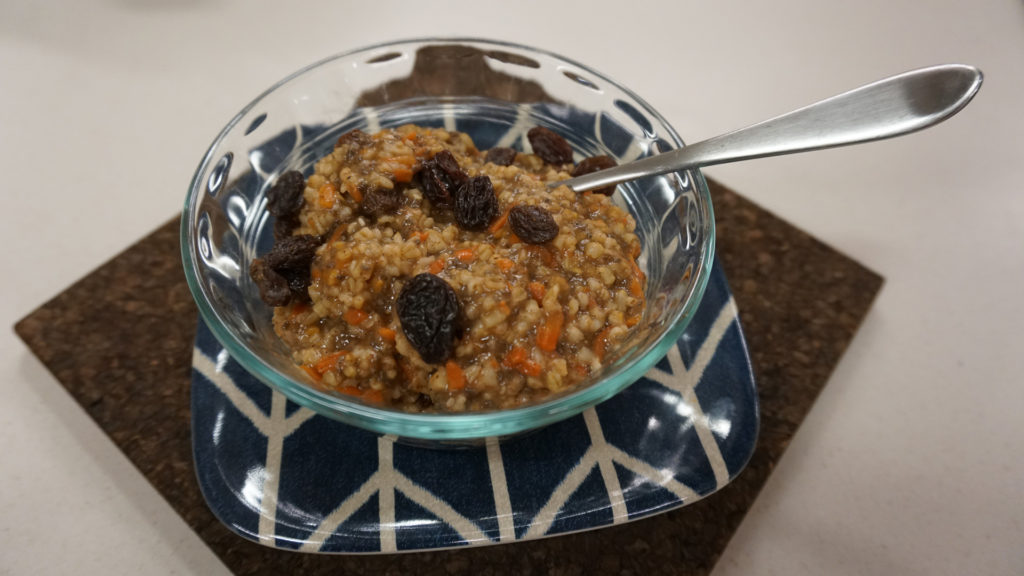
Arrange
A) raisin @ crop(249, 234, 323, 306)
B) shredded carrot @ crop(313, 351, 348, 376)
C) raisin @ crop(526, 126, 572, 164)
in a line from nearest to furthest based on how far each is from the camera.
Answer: shredded carrot @ crop(313, 351, 348, 376), raisin @ crop(249, 234, 323, 306), raisin @ crop(526, 126, 572, 164)

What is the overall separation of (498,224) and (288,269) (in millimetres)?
585

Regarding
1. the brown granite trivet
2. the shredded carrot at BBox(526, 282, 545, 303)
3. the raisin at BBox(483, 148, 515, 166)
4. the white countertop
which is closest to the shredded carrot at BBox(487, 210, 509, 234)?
the shredded carrot at BBox(526, 282, 545, 303)

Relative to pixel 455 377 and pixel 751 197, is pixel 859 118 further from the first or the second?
pixel 751 197

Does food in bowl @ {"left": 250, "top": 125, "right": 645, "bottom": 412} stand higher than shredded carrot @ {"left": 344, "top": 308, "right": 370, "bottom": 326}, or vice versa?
food in bowl @ {"left": 250, "top": 125, "right": 645, "bottom": 412}

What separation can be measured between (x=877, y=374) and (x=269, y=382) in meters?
2.21

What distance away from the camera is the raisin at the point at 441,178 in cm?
183

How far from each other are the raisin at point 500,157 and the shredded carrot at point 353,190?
51 centimetres

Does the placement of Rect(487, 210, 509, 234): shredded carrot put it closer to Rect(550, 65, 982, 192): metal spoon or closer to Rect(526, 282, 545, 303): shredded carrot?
Rect(526, 282, 545, 303): shredded carrot

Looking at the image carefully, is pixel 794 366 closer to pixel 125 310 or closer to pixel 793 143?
pixel 793 143

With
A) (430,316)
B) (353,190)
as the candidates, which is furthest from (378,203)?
(430,316)

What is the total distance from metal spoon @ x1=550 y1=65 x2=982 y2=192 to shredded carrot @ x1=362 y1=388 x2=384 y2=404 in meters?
1.04

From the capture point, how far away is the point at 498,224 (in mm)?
1800

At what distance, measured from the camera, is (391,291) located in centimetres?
166

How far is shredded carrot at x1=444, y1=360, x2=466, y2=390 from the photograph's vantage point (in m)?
1.56
